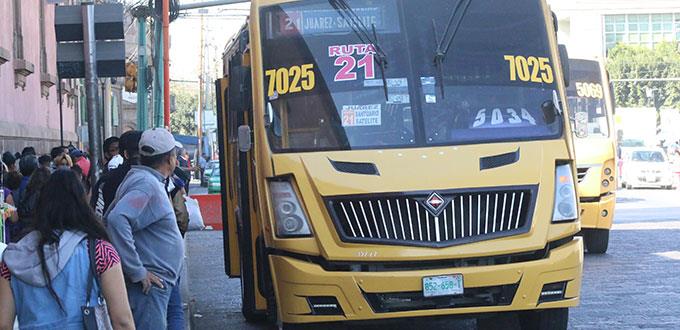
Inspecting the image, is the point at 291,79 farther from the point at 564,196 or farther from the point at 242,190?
the point at 564,196

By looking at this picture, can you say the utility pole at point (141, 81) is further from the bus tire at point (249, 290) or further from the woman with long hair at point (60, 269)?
the woman with long hair at point (60, 269)

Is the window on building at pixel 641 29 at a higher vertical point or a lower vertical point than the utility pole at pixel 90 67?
higher

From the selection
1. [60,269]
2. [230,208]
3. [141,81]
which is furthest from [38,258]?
[141,81]

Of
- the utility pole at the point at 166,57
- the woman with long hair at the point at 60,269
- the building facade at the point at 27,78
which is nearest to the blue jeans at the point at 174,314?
the woman with long hair at the point at 60,269

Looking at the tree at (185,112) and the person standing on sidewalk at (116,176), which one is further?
the tree at (185,112)

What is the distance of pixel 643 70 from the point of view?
2928 inches

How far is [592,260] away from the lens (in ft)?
52.1

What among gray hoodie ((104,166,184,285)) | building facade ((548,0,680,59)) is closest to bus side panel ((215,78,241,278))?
gray hoodie ((104,166,184,285))

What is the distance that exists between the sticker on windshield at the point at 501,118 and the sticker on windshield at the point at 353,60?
86 cm

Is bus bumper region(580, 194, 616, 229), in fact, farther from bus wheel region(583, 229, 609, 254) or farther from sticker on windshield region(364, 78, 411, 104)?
sticker on windshield region(364, 78, 411, 104)

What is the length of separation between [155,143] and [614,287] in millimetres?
→ 7113

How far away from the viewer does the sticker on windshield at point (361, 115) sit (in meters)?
8.84

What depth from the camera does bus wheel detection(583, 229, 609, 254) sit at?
16328 millimetres

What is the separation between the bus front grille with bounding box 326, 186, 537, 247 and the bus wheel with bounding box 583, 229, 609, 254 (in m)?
8.15
